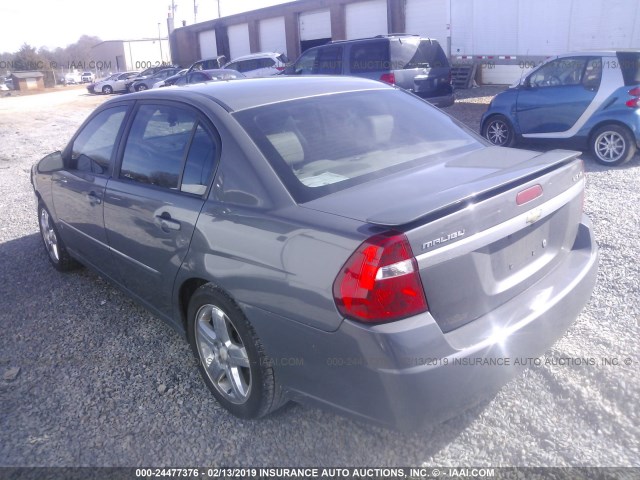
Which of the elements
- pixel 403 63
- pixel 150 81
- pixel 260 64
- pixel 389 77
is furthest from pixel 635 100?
pixel 150 81

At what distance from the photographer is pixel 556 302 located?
8.42 ft

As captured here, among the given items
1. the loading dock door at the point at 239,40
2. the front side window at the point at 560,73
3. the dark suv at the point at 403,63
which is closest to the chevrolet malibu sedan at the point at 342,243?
the front side window at the point at 560,73

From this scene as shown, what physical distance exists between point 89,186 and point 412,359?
2.83m

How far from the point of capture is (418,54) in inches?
486

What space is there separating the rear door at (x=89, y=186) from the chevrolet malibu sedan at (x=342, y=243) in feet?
0.43

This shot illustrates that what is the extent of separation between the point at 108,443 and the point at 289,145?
172cm

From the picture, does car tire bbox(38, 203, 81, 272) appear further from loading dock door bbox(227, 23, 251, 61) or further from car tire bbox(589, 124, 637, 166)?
loading dock door bbox(227, 23, 251, 61)

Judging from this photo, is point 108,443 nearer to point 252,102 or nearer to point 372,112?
point 252,102

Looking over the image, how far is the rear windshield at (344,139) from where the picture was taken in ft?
8.83

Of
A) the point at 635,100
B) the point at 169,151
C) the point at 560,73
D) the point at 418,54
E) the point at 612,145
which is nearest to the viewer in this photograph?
the point at 169,151

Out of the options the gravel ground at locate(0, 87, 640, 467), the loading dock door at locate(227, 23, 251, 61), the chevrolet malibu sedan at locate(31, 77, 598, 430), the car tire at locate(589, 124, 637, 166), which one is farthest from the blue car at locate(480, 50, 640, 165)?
the loading dock door at locate(227, 23, 251, 61)

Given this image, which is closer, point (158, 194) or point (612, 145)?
point (158, 194)

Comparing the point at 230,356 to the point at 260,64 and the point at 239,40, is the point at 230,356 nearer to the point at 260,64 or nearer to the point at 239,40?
the point at 260,64

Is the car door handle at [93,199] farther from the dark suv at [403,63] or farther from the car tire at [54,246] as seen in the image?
the dark suv at [403,63]
